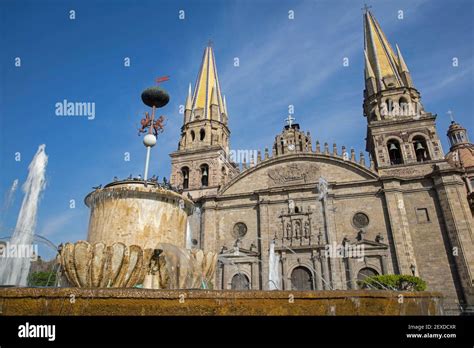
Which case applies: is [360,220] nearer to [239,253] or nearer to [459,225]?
[459,225]

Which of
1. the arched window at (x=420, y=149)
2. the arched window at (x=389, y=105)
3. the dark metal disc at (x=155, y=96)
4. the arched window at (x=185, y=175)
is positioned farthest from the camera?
the arched window at (x=185, y=175)

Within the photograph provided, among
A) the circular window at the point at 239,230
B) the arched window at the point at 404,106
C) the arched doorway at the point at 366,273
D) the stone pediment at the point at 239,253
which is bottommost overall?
the arched doorway at the point at 366,273

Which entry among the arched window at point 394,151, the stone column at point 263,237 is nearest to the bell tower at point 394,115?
the arched window at point 394,151

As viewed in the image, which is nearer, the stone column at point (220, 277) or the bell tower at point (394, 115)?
the stone column at point (220, 277)

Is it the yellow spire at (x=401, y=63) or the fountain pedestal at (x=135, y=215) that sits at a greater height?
the yellow spire at (x=401, y=63)

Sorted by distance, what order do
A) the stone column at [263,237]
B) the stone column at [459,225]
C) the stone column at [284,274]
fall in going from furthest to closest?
the stone column at [263,237] < the stone column at [284,274] < the stone column at [459,225]

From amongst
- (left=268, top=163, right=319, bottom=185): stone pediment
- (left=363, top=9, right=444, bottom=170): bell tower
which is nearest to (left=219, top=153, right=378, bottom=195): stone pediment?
(left=268, top=163, right=319, bottom=185): stone pediment

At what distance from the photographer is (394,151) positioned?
25.6 meters

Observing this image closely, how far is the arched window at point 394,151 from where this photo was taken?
25.0 meters

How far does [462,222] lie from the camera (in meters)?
20.3

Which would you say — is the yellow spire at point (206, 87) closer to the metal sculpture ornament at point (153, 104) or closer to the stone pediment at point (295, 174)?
the stone pediment at point (295, 174)

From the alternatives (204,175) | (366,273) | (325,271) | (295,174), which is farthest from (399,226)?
(204,175)

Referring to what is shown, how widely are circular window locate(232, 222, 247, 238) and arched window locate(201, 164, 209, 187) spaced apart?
536 cm
